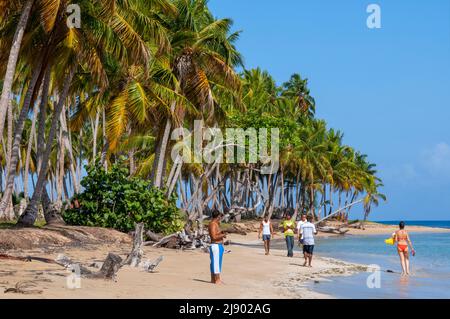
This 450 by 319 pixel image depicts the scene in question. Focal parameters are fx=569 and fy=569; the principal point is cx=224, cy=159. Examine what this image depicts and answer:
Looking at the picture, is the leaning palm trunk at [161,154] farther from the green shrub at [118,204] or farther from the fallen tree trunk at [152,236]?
the fallen tree trunk at [152,236]

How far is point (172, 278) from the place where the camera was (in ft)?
41.4

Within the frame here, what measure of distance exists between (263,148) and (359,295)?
30.6m

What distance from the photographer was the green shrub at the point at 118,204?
23.2m

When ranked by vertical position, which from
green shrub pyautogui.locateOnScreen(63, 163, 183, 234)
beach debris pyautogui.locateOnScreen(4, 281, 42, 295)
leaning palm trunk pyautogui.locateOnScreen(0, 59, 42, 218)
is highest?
leaning palm trunk pyautogui.locateOnScreen(0, 59, 42, 218)

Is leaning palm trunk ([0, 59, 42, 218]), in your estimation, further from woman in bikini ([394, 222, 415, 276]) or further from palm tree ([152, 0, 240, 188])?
woman in bikini ([394, 222, 415, 276])

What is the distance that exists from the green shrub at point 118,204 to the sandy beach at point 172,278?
3638mm

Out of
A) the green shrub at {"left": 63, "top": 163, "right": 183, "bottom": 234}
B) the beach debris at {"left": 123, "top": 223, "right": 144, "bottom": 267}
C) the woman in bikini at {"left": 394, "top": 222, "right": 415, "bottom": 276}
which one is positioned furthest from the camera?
the green shrub at {"left": 63, "top": 163, "right": 183, "bottom": 234}

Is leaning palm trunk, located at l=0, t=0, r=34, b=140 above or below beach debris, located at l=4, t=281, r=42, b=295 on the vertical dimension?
above

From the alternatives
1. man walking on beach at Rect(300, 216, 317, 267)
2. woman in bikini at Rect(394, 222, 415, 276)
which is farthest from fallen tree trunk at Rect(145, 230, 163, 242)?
woman in bikini at Rect(394, 222, 415, 276)

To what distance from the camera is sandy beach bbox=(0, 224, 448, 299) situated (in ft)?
32.6

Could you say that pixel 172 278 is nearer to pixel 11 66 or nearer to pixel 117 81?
pixel 11 66

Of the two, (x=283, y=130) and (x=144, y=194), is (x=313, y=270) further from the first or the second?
(x=283, y=130)

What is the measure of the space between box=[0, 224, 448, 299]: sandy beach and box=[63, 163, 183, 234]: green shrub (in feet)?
11.9

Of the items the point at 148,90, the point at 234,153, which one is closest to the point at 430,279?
the point at 148,90
